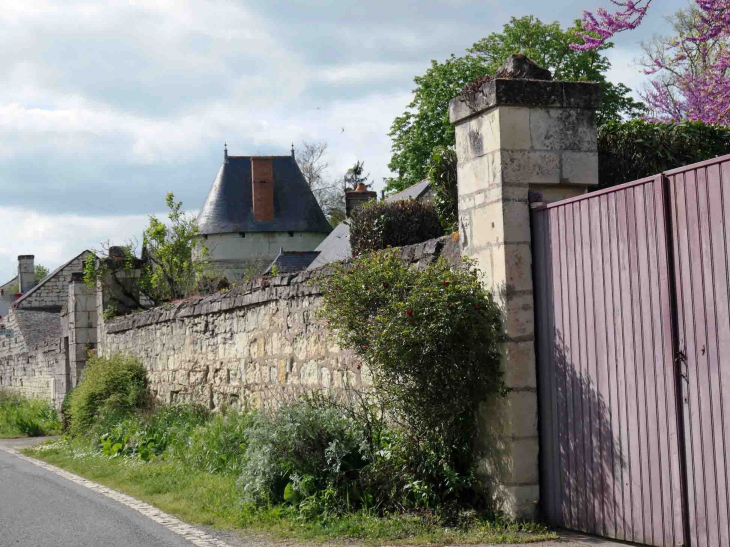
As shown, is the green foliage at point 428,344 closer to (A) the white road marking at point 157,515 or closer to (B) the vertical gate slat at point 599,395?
(B) the vertical gate slat at point 599,395

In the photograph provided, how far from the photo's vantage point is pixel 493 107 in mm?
6148

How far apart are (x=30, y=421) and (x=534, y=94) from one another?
15105 mm

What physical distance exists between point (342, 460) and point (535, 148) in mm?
2711

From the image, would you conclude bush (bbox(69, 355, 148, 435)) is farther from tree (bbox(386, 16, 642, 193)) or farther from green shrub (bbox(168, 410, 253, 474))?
tree (bbox(386, 16, 642, 193))

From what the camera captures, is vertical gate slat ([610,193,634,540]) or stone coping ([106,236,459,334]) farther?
stone coping ([106,236,459,334])

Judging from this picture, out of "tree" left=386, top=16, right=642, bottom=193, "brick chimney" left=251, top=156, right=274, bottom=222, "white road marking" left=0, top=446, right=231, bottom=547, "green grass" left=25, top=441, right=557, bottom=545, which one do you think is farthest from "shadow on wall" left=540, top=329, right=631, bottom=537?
"brick chimney" left=251, top=156, right=274, bottom=222

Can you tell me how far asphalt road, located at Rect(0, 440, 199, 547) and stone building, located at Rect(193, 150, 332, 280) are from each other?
34.5 m

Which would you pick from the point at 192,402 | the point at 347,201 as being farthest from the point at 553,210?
the point at 347,201

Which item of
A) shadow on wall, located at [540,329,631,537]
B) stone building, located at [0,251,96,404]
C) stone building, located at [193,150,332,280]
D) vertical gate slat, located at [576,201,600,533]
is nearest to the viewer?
shadow on wall, located at [540,329,631,537]

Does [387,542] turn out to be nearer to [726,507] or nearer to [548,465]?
[548,465]

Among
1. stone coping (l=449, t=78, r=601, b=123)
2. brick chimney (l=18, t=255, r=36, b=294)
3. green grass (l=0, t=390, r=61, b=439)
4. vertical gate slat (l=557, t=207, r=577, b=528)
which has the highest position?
brick chimney (l=18, t=255, r=36, b=294)

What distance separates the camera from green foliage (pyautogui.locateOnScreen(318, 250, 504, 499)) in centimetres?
583

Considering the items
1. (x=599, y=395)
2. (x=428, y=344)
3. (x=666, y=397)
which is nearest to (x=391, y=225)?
(x=428, y=344)

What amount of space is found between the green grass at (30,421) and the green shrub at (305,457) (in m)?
12.2
